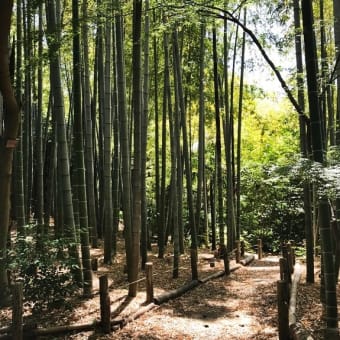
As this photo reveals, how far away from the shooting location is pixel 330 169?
336 centimetres

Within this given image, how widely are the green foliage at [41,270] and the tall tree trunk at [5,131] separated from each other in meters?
0.18

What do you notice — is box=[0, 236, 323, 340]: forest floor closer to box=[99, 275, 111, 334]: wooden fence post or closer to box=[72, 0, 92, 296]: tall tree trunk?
box=[99, 275, 111, 334]: wooden fence post

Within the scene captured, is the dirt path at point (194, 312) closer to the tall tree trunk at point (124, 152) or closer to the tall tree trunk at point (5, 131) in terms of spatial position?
the tall tree trunk at point (5, 131)

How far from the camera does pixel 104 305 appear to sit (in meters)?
4.32

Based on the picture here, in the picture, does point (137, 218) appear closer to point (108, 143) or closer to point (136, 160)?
point (136, 160)

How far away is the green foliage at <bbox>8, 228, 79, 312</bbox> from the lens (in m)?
4.27

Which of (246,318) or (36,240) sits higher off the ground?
(36,240)

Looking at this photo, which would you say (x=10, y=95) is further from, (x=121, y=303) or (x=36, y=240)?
(x=121, y=303)

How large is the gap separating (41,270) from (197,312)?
209cm

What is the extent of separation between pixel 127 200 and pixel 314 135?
3068 millimetres

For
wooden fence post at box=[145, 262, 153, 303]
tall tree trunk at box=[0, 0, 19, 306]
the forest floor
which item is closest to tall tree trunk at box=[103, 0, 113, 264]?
the forest floor

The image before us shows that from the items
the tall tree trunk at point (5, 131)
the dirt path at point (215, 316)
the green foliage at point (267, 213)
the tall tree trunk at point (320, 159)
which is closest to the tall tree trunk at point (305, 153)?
the dirt path at point (215, 316)

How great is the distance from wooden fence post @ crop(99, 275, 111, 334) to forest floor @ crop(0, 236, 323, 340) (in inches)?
3.5

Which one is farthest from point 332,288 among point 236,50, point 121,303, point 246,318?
point 236,50
